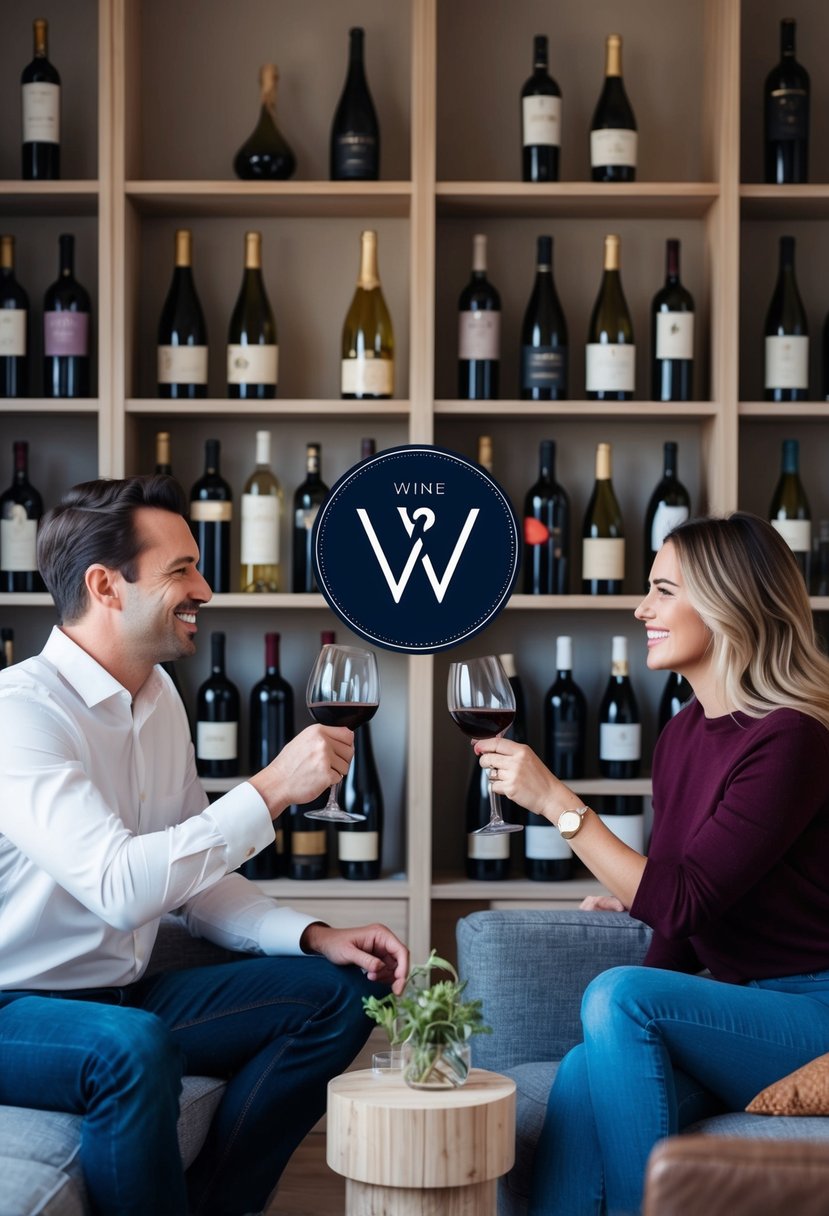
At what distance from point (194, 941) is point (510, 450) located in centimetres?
150

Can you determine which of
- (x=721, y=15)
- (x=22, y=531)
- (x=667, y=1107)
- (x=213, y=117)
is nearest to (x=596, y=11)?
(x=721, y=15)

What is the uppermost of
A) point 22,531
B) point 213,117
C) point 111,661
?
point 213,117

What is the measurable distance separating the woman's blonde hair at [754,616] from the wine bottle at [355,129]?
4.74 ft

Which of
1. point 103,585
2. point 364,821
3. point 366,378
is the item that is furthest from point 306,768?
point 366,378

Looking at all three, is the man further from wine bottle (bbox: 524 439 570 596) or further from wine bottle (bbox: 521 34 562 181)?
wine bottle (bbox: 521 34 562 181)

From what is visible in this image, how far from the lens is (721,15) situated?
3.01 metres

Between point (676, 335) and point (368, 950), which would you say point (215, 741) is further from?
point (676, 335)

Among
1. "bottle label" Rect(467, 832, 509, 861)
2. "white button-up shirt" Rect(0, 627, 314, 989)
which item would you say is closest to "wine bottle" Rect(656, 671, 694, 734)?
"bottle label" Rect(467, 832, 509, 861)

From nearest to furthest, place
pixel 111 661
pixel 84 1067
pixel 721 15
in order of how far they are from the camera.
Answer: pixel 84 1067, pixel 111 661, pixel 721 15

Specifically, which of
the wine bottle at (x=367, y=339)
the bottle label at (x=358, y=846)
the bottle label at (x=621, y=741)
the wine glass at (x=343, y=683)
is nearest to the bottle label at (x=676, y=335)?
the wine bottle at (x=367, y=339)

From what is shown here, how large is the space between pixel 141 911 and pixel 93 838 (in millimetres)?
108

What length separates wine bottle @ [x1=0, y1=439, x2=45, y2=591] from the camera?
3039 millimetres

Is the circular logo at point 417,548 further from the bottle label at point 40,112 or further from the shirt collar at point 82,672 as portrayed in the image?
the bottle label at point 40,112

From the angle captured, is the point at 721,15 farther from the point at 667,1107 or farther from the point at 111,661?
the point at 667,1107
